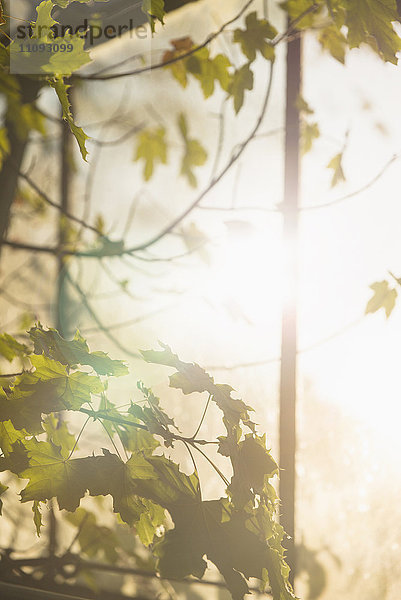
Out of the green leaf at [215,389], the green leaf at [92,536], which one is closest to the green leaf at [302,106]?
the green leaf at [215,389]

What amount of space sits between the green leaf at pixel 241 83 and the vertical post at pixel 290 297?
144 mm

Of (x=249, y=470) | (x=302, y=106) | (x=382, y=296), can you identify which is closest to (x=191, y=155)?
(x=302, y=106)

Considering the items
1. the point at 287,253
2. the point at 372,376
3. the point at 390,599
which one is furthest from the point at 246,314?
the point at 390,599

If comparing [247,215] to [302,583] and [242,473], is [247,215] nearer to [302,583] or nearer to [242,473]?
[242,473]

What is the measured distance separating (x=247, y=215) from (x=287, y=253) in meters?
0.15

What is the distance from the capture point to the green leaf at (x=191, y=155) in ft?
3.78

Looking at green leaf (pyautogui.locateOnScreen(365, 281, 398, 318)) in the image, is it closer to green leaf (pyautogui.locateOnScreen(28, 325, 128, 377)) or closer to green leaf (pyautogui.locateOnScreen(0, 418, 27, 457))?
green leaf (pyautogui.locateOnScreen(28, 325, 128, 377))

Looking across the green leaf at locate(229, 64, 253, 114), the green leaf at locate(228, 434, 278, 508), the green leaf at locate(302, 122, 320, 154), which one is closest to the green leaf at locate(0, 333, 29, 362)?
the green leaf at locate(228, 434, 278, 508)

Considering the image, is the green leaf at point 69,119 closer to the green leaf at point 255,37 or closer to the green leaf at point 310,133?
the green leaf at point 255,37

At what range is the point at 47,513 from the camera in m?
1.31

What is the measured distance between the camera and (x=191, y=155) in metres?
1.16

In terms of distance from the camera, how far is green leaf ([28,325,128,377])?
21.7 inches

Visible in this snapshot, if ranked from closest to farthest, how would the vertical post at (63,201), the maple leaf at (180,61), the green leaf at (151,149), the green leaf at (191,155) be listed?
the maple leaf at (180,61), the green leaf at (191,155), the green leaf at (151,149), the vertical post at (63,201)

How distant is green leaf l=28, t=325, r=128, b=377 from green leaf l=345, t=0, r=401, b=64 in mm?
600
